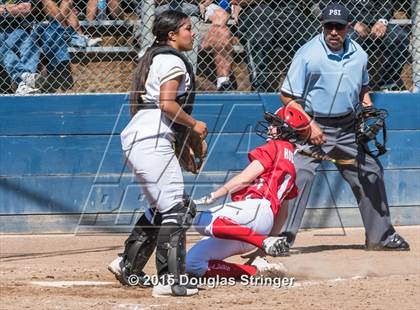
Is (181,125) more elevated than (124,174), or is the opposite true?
(181,125)

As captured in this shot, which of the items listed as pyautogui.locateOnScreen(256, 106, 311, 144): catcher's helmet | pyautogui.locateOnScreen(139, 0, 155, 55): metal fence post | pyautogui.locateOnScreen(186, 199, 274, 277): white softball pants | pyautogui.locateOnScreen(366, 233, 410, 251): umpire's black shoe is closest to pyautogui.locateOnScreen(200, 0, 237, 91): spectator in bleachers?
pyautogui.locateOnScreen(139, 0, 155, 55): metal fence post

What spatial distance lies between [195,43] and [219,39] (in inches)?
10.2

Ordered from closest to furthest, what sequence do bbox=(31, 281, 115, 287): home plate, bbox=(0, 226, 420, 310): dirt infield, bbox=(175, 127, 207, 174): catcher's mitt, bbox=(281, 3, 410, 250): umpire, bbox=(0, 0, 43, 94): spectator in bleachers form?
bbox=(0, 226, 420, 310): dirt infield
bbox=(175, 127, 207, 174): catcher's mitt
bbox=(31, 281, 115, 287): home plate
bbox=(281, 3, 410, 250): umpire
bbox=(0, 0, 43, 94): spectator in bleachers

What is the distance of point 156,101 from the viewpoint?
6.41 metres

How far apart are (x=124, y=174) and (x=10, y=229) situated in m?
1.28

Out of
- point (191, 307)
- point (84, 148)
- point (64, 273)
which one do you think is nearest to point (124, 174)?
point (84, 148)

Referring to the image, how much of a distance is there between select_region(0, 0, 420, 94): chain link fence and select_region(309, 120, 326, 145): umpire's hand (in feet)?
6.59

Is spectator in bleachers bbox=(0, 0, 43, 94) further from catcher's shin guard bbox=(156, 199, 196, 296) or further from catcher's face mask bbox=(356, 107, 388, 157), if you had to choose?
catcher's shin guard bbox=(156, 199, 196, 296)

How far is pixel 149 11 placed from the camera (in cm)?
972

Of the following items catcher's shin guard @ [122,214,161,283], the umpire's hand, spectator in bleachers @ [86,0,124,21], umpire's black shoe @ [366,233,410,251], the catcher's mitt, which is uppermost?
the catcher's mitt

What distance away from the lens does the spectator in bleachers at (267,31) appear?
9.84 metres

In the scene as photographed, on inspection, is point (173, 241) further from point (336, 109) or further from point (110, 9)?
point (110, 9)

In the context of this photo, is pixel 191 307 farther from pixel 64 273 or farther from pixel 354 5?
pixel 354 5

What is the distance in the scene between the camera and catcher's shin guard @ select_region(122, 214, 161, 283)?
675cm
